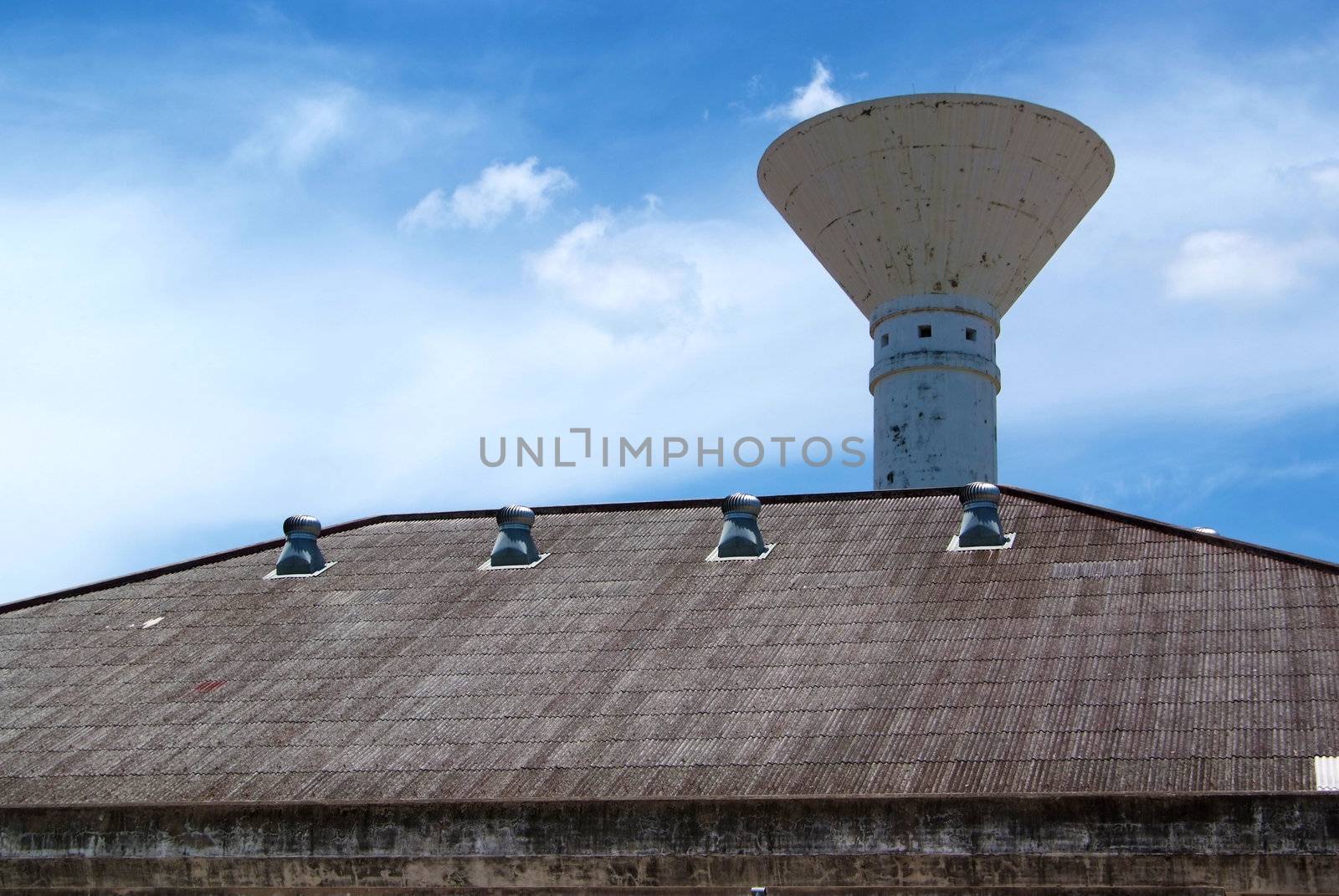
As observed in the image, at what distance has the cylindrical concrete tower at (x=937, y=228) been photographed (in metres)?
32.1

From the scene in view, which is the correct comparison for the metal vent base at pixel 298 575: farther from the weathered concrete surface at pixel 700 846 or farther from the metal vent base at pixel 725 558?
the weathered concrete surface at pixel 700 846

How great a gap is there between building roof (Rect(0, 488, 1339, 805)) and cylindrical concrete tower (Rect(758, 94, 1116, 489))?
5.42 metres

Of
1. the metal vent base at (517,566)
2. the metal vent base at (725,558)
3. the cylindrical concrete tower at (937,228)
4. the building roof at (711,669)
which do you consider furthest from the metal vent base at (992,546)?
the cylindrical concrete tower at (937,228)

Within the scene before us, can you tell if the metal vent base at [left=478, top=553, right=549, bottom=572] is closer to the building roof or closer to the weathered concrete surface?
the building roof

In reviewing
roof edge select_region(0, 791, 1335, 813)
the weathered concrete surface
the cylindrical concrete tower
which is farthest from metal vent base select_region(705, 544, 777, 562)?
the weathered concrete surface

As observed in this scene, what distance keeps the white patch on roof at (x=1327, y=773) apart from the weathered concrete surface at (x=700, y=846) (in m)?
0.40

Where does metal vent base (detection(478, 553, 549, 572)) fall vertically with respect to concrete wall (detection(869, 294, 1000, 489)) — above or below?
below

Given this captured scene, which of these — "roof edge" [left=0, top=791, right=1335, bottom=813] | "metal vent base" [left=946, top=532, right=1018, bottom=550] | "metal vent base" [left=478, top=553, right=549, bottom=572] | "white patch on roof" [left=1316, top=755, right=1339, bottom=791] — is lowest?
"roof edge" [left=0, top=791, right=1335, bottom=813]

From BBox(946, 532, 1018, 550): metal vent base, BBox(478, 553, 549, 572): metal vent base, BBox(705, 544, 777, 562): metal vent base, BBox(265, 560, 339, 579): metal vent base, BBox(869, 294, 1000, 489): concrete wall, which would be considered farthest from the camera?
BBox(869, 294, 1000, 489): concrete wall

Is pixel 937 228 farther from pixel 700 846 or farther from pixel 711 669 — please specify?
pixel 700 846

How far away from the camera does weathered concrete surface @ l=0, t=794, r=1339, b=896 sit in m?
16.4

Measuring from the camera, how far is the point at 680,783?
18.6 meters

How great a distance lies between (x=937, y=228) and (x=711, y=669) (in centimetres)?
1347

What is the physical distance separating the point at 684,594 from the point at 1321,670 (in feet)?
28.3
